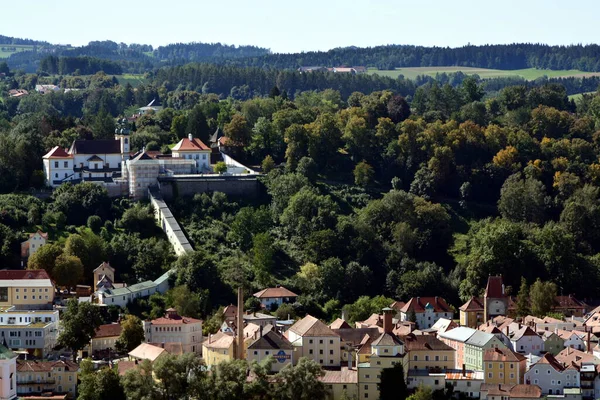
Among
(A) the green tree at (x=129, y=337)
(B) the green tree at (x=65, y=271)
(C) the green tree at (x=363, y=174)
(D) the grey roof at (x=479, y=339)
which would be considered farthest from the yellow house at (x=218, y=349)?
(C) the green tree at (x=363, y=174)

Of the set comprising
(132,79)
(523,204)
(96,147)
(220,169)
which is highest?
(132,79)

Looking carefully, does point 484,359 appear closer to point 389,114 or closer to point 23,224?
point 23,224

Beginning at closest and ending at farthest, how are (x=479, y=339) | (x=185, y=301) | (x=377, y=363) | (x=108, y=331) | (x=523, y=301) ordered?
(x=377, y=363) < (x=479, y=339) < (x=108, y=331) < (x=185, y=301) < (x=523, y=301)

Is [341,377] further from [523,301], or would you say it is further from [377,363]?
[523,301]

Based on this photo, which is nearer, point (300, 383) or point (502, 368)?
point (300, 383)

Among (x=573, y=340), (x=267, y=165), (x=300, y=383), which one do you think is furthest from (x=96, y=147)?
(x=300, y=383)

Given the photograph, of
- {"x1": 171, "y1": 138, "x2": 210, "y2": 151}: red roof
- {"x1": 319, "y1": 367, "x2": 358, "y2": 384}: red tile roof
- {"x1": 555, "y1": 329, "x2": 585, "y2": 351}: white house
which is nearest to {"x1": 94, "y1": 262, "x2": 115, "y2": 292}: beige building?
{"x1": 319, "y1": 367, "x2": 358, "y2": 384}: red tile roof

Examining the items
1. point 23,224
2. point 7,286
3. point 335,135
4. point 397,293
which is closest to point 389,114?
point 335,135

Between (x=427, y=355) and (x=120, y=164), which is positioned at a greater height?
(x=120, y=164)
